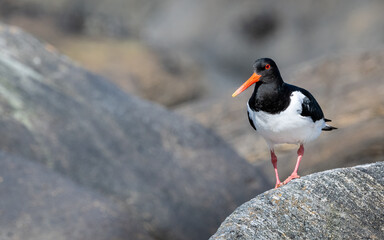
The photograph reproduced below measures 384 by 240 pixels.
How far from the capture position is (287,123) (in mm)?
6762

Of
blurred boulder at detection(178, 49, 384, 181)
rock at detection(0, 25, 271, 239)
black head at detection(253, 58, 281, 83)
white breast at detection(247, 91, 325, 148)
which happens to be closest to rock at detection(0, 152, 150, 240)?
rock at detection(0, 25, 271, 239)

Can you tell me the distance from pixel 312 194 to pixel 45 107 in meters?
5.55

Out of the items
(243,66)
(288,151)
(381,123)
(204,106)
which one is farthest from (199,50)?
(381,123)

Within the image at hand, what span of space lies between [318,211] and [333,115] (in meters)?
11.6

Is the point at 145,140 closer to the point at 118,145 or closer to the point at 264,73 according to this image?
Answer: the point at 118,145

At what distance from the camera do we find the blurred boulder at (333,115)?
1327cm

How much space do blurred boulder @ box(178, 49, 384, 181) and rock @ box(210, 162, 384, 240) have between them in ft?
23.1

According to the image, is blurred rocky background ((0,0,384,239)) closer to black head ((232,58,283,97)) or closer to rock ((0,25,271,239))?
rock ((0,25,271,239))

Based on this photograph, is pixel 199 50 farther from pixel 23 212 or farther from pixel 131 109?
pixel 23 212

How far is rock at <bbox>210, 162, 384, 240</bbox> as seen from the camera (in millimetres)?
5168

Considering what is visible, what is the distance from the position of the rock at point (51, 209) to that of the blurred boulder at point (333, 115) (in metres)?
5.45

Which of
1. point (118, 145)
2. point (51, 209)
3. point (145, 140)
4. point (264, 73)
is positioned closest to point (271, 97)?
point (264, 73)

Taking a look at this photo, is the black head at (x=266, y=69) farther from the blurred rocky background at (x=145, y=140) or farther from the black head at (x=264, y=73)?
the blurred rocky background at (x=145, y=140)

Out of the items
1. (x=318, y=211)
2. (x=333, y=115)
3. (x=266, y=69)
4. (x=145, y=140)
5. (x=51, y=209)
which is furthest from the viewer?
(x=333, y=115)
